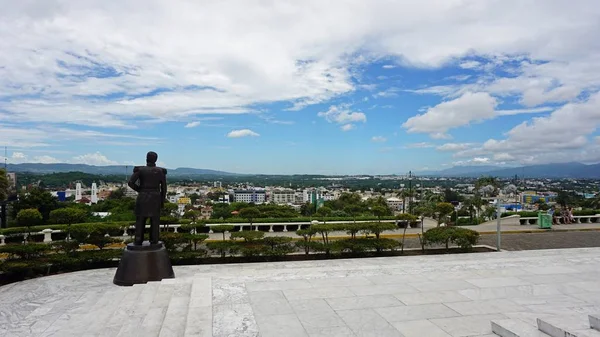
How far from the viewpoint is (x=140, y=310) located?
6.04 meters

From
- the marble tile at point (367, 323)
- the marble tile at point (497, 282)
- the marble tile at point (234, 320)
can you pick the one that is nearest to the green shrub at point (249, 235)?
the marble tile at point (234, 320)

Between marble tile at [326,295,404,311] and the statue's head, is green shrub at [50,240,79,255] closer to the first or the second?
the statue's head

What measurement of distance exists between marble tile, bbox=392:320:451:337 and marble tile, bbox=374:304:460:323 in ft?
0.50

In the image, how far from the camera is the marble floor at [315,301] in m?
5.08

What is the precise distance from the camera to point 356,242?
11.7 metres

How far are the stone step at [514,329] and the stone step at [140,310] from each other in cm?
445

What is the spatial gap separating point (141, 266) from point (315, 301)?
13.2ft

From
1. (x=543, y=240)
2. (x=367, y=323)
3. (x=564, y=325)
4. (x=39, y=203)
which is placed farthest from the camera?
(x=39, y=203)

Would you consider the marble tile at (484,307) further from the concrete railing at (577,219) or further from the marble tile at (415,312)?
the concrete railing at (577,219)

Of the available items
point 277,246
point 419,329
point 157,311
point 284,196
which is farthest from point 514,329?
point 284,196

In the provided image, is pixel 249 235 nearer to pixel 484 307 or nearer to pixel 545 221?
pixel 484 307

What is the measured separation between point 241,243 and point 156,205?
356 cm

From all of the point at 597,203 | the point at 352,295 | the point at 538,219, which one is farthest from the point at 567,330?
the point at 597,203

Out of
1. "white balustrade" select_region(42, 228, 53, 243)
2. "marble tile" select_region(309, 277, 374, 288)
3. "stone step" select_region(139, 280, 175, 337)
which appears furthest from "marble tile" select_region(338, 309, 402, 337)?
"white balustrade" select_region(42, 228, 53, 243)
